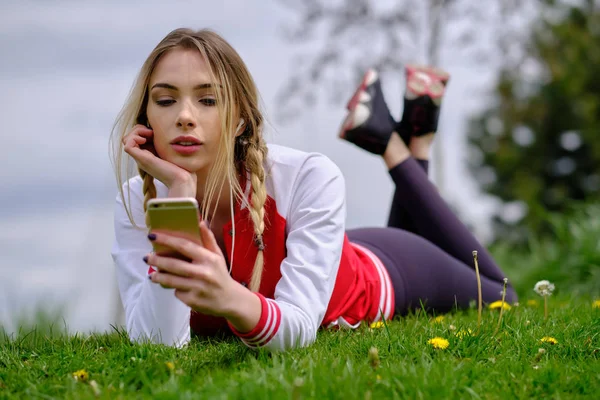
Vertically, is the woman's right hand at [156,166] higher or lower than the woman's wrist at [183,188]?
higher

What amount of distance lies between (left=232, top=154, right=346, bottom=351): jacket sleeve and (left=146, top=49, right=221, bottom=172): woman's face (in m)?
0.45

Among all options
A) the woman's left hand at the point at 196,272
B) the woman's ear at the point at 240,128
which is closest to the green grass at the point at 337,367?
the woman's left hand at the point at 196,272

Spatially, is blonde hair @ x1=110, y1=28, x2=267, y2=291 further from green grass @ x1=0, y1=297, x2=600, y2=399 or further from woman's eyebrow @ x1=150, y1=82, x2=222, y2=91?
green grass @ x1=0, y1=297, x2=600, y2=399

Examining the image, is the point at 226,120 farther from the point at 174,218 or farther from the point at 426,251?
the point at 426,251

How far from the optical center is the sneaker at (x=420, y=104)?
4.62 meters

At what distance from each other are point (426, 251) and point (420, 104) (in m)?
1.04

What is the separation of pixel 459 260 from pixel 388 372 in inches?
98.7

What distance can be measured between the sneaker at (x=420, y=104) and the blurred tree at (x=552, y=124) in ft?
62.2

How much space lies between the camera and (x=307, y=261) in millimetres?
2625

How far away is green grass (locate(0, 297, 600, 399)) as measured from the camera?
201 cm

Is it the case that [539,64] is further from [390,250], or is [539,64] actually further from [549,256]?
[390,250]

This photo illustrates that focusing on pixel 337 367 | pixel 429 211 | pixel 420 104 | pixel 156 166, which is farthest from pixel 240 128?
pixel 420 104

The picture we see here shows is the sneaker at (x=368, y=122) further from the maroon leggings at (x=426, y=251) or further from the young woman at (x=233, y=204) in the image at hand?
the young woman at (x=233, y=204)

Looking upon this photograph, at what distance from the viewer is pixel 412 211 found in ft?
14.8
